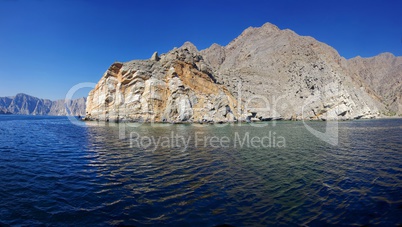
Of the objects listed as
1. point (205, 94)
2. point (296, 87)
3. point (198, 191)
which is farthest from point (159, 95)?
point (296, 87)

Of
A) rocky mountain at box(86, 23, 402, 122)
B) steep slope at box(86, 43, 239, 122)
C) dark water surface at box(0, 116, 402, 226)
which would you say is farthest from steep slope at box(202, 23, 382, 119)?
dark water surface at box(0, 116, 402, 226)

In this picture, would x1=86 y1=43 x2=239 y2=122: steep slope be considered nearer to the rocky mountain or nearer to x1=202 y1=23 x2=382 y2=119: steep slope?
the rocky mountain

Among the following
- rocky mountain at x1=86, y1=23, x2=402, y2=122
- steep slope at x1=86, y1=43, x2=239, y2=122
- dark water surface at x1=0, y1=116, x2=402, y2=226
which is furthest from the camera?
rocky mountain at x1=86, y1=23, x2=402, y2=122

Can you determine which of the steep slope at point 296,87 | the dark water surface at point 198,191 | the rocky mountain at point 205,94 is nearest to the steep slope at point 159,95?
the rocky mountain at point 205,94

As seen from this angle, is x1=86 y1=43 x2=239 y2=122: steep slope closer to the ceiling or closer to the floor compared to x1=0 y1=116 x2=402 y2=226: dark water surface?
closer to the ceiling

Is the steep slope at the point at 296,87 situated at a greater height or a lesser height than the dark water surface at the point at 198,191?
greater

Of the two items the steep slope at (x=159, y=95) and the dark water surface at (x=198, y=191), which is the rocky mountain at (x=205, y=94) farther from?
the dark water surface at (x=198, y=191)

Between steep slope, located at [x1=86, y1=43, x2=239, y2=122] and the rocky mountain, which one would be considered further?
the rocky mountain

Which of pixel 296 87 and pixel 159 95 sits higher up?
pixel 296 87

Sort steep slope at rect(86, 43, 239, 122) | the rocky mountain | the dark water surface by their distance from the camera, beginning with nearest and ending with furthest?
the dark water surface → steep slope at rect(86, 43, 239, 122) → the rocky mountain

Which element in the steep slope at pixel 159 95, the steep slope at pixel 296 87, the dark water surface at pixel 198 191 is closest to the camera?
the dark water surface at pixel 198 191

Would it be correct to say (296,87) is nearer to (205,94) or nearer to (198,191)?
(205,94)

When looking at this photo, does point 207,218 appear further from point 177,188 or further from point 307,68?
point 307,68

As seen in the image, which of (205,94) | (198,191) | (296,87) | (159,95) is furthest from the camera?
(296,87)
